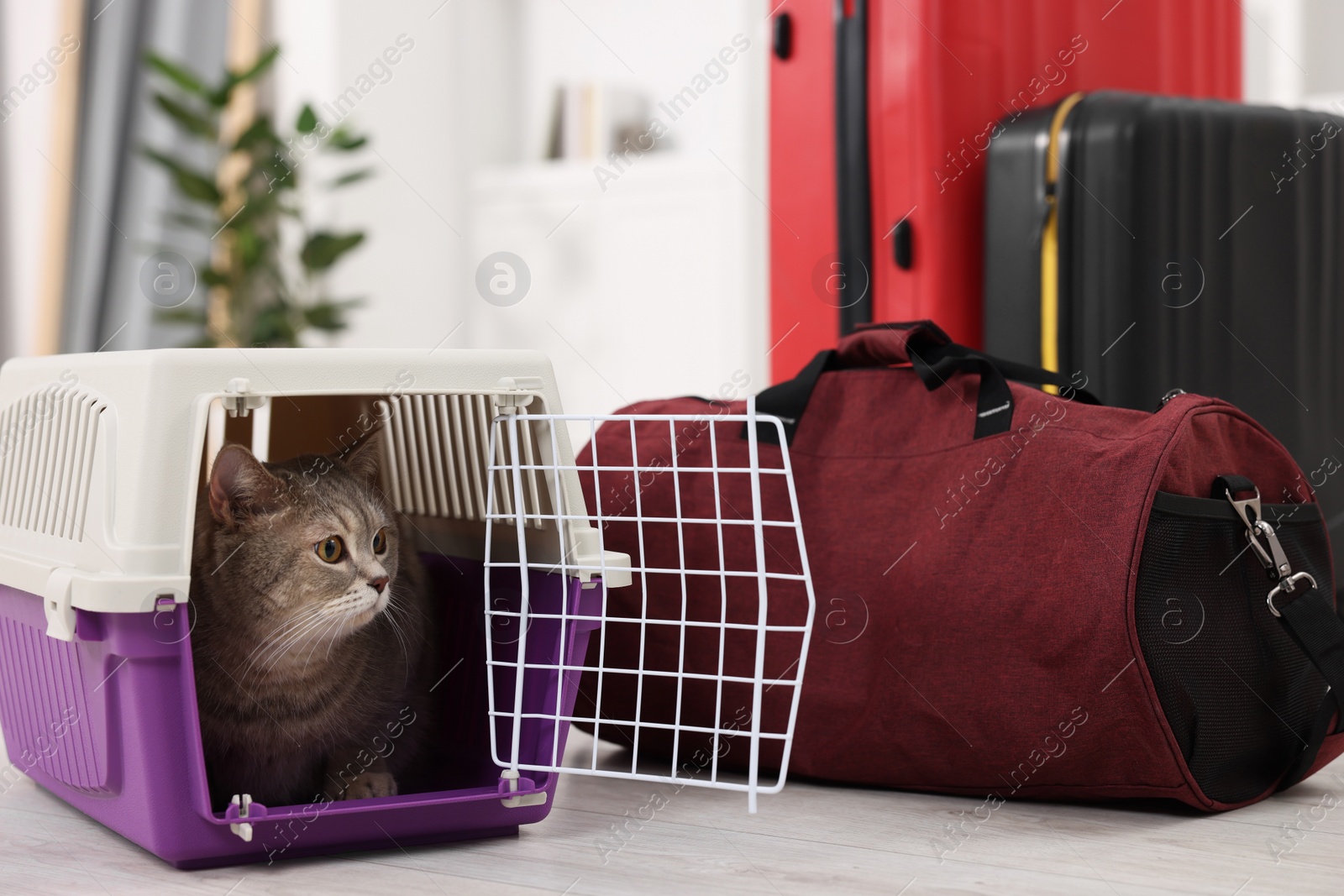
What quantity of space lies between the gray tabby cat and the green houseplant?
1586 mm

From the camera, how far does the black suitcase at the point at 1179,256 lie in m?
1.47

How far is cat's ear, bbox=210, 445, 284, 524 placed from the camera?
3.36 ft

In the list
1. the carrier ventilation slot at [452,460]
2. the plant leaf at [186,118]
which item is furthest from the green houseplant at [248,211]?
the carrier ventilation slot at [452,460]

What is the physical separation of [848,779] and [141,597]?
2.20 feet

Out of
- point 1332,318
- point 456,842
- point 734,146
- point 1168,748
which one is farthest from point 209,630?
point 734,146

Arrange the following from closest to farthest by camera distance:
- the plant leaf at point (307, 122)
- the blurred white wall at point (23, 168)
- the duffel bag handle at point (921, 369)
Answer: the duffel bag handle at point (921, 369), the blurred white wall at point (23, 168), the plant leaf at point (307, 122)

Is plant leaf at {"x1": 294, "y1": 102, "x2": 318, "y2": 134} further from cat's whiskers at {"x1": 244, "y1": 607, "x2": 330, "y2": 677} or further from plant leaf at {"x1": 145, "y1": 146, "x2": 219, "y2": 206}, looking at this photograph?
cat's whiskers at {"x1": 244, "y1": 607, "x2": 330, "y2": 677}

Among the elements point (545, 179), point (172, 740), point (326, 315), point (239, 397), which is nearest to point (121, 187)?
point (326, 315)

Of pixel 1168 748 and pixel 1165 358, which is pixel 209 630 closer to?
pixel 1168 748

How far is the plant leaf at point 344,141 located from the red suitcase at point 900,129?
1.12 meters

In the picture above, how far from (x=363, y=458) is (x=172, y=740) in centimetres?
38

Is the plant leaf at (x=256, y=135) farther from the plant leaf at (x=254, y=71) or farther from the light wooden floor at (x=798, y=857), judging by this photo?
the light wooden floor at (x=798, y=857)

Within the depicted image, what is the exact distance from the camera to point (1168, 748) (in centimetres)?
102

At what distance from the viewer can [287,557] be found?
1.06 m
